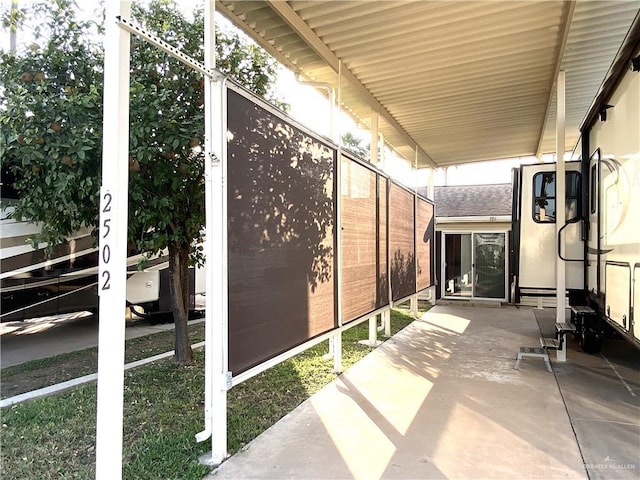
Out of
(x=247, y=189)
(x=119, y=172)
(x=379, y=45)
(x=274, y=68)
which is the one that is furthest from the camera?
(x=274, y=68)

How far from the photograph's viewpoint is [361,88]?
20.7ft

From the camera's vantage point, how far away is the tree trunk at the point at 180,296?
546 centimetres

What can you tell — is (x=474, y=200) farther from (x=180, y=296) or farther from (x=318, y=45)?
(x=180, y=296)

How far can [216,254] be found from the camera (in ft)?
10.1

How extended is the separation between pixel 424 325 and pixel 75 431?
6.63 meters

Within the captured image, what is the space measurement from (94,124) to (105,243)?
2372 millimetres

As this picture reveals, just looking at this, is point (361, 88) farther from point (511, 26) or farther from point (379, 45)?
point (511, 26)

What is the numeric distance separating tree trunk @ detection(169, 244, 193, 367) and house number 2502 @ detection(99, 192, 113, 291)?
121 inches

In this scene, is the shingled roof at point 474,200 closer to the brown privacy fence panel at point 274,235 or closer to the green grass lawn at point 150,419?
the green grass lawn at point 150,419

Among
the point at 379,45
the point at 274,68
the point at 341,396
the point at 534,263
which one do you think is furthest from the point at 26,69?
the point at 534,263

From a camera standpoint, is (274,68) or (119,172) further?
(274,68)

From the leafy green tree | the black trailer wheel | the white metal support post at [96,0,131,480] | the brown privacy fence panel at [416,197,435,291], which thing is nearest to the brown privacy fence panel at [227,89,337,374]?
the white metal support post at [96,0,131,480]

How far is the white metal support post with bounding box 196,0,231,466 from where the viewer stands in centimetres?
308

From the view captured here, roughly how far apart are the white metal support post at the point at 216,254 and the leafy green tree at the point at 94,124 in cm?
137
